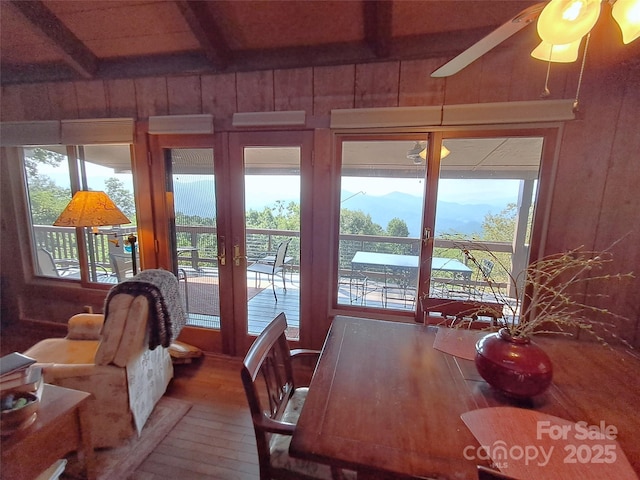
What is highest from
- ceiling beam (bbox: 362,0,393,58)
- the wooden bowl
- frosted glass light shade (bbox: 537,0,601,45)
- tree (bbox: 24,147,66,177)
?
ceiling beam (bbox: 362,0,393,58)

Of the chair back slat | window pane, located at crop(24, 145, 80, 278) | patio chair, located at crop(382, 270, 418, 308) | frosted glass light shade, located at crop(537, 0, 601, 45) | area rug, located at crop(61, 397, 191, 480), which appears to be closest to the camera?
frosted glass light shade, located at crop(537, 0, 601, 45)

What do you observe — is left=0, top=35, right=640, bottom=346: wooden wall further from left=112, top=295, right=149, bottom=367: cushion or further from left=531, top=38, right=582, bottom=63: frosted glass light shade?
left=112, top=295, right=149, bottom=367: cushion

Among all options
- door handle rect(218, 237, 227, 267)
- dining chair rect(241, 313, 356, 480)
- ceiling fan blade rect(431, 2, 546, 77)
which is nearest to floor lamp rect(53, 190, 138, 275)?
door handle rect(218, 237, 227, 267)

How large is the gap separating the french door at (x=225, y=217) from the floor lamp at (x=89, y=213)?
0.41m

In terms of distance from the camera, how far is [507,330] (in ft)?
3.45

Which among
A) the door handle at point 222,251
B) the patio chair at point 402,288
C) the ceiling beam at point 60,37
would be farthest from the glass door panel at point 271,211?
the ceiling beam at point 60,37

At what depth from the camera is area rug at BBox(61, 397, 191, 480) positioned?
4.76 feet

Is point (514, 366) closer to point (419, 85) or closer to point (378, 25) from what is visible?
point (419, 85)

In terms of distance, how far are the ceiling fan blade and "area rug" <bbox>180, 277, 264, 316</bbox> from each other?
7.64 feet

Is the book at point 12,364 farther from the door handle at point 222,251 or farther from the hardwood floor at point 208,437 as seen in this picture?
the door handle at point 222,251

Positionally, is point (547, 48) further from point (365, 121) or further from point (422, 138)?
point (365, 121)

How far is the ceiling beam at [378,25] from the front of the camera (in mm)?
1648

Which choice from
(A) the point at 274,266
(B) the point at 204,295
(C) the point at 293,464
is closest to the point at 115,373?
(B) the point at 204,295

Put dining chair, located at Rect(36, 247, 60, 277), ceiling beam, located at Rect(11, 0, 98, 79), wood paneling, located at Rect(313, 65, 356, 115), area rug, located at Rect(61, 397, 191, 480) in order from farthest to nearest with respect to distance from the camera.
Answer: dining chair, located at Rect(36, 247, 60, 277), wood paneling, located at Rect(313, 65, 356, 115), ceiling beam, located at Rect(11, 0, 98, 79), area rug, located at Rect(61, 397, 191, 480)
